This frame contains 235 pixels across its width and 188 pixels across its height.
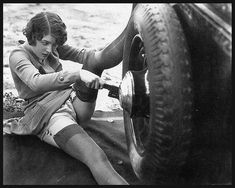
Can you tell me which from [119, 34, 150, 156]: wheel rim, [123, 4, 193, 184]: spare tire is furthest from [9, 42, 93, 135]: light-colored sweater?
[123, 4, 193, 184]: spare tire

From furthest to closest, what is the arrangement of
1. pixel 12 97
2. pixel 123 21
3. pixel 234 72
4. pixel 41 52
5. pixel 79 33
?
pixel 123 21
pixel 79 33
pixel 12 97
pixel 41 52
pixel 234 72

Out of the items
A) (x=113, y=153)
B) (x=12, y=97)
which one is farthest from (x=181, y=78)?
(x=12, y=97)

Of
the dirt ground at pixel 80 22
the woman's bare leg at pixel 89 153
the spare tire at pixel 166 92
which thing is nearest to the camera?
the spare tire at pixel 166 92

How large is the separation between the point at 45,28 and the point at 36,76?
0.33 metres

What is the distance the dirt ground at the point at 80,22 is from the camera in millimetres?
4880

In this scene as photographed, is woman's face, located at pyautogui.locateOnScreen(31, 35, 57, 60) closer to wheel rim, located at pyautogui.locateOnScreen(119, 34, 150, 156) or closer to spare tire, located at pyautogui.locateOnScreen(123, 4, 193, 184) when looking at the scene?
wheel rim, located at pyautogui.locateOnScreen(119, 34, 150, 156)

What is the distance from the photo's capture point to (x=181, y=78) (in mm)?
1897

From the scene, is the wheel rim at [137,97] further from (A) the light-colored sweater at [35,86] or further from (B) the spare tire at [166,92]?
(A) the light-colored sweater at [35,86]

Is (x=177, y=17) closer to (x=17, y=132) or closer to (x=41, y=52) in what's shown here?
(x=41, y=52)

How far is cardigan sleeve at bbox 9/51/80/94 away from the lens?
2.44 m

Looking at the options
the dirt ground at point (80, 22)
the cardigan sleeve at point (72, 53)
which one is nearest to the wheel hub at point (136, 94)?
the cardigan sleeve at point (72, 53)

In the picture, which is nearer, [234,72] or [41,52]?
[234,72]

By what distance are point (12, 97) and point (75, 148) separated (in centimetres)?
115

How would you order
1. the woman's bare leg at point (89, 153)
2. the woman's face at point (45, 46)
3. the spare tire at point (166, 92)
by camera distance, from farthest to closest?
the woman's face at point (45, 46), the woman's bare leg at point (89, 153), the spare tire at point (166, 92)
